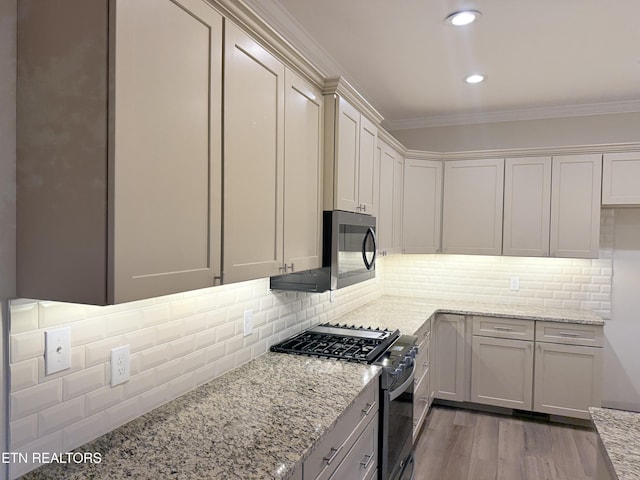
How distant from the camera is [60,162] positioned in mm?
1086

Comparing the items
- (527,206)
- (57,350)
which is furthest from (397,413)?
(527,206)

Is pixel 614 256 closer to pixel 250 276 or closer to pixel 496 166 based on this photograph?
pixel 496 166

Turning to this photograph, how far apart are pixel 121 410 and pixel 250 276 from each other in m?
0.62

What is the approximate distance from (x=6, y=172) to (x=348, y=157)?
1691 mm

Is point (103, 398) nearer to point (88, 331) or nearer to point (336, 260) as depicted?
point (88, 331)

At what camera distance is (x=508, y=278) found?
414cm

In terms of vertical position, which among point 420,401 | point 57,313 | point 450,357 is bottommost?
point 420,401

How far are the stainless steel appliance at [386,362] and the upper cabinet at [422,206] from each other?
4.90 feet

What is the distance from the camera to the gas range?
2215 millimetres

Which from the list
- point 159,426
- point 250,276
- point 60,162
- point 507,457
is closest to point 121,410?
point 159,426

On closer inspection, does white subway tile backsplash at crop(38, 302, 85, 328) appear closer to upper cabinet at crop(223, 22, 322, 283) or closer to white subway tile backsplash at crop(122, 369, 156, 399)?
white subway tile backsplash at crop(122, 369, 156, 399)

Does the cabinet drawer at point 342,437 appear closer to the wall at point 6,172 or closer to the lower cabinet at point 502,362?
the wall at point 6,172

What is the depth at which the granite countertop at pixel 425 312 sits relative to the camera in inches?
125

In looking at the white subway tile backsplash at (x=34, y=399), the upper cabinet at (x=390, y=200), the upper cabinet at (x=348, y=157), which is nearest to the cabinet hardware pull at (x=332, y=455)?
the white subway tile backsplash at (x=34, y=399)
